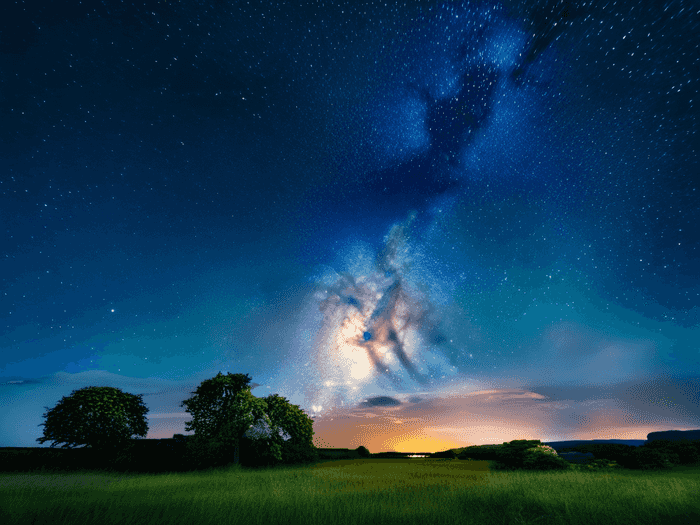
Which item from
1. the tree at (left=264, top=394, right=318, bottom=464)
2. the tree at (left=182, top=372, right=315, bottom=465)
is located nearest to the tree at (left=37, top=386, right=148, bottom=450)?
the tree at (left=182, top=372, right=315, bottom=465)

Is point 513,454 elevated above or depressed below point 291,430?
below

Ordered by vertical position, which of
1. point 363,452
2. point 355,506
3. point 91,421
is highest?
point 91,421

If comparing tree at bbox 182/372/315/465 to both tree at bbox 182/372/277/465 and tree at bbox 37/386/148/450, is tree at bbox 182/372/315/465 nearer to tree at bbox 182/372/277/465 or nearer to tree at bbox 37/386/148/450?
tree at bbox 182/372/277/465

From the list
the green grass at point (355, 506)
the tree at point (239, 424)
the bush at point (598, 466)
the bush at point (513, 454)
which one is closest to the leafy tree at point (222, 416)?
the tree at point (239, 424)

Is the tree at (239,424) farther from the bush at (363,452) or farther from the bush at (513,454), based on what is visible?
the bush at (363,452)

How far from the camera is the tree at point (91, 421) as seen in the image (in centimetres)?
3027

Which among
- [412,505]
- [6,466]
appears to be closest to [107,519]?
[412,505]

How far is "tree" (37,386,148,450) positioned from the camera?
99.3ft

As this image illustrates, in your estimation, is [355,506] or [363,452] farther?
[363,452]

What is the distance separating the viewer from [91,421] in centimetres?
3083

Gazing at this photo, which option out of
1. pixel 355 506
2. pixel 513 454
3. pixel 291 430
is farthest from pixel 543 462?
pixel 355 506

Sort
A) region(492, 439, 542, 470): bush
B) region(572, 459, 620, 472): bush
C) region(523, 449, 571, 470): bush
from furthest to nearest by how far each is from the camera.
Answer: region(492, 439, 542, 470): bush, region(523, 449, 571, 470): bush, region(572, 459, 620, 472): bush

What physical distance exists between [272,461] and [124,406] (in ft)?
49.7

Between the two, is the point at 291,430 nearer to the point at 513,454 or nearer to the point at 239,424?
the point at 239,424
